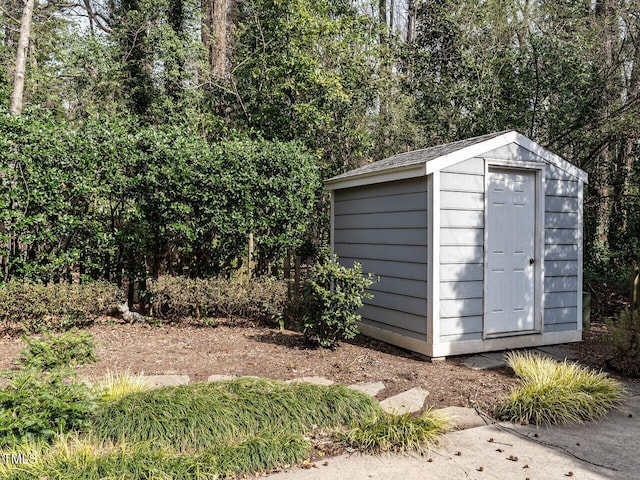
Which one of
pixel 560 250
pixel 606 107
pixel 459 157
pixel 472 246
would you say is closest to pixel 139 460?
pixel 472 246

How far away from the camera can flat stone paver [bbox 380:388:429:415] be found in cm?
383

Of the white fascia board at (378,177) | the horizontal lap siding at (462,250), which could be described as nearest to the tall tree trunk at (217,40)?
the white fascia board at (378,177)

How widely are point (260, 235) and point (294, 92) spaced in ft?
10.6

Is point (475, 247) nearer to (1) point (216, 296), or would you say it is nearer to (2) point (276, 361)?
(2) point (276, 361)

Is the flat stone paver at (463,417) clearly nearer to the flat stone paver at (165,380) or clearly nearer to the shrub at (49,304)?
the flat stone paver at (165,380)

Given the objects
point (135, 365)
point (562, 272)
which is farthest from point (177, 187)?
point (562, 272)

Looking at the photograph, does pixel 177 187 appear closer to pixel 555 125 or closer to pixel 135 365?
pixel 135 365

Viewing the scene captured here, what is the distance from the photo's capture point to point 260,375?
4.59 meters

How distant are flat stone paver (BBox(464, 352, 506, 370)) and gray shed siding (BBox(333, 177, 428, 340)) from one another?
1.81 ft

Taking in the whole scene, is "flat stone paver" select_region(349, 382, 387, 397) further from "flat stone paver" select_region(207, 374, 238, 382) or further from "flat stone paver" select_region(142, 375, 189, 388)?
"flat stone paver" select_region(142, 375, 189, 388)

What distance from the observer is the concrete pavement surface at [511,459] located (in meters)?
2.87

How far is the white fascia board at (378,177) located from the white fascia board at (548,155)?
134 cm

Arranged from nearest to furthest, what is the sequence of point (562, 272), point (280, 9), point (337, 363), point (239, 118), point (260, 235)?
point (337, 363) → point (562, 272) → point (260, 235) → point (280, 9) → point (239, 118)

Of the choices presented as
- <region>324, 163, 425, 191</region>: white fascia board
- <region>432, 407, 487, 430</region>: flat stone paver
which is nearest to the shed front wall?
<region>324, 163, 425, 191</region>: white fascia board
